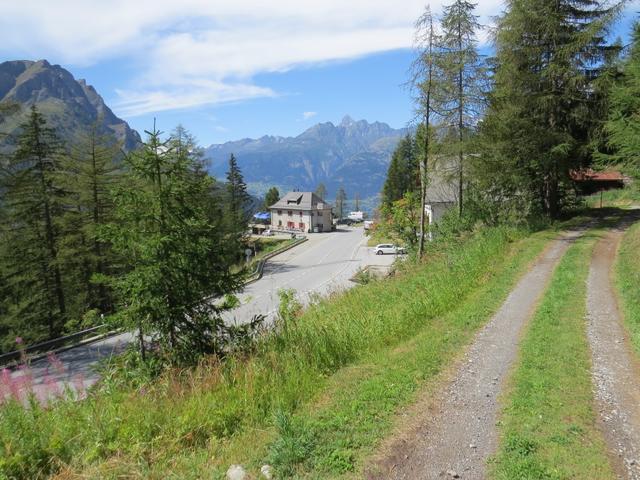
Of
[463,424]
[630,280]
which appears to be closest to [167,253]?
[463,424]

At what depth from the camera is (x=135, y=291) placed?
725 cm

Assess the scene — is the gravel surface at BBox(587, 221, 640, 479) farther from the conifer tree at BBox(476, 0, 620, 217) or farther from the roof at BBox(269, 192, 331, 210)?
the roof at BBox(269, 192, 331, 210)

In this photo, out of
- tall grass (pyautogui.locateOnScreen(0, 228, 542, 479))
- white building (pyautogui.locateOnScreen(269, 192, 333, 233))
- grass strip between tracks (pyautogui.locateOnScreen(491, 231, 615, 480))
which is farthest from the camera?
white building (pyautogui.locateOnScreen(269, 192, 333, 233))

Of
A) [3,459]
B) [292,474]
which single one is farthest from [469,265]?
[3,459]

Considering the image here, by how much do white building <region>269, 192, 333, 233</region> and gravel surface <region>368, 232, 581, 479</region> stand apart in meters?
78.0

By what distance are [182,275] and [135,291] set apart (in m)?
0.82

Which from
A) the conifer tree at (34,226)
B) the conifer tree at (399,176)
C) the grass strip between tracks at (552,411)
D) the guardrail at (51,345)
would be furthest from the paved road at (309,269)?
the grass strip between tracks at (552,411)

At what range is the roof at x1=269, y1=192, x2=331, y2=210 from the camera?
87.1 m

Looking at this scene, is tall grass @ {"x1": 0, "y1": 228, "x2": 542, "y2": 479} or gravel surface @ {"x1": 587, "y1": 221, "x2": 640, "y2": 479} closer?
tall grass @ {"x1": 0, "y1": 228, "x2": 542, "y2": 479}

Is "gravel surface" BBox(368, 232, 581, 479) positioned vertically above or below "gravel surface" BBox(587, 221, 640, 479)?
above

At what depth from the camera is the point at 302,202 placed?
88875mm

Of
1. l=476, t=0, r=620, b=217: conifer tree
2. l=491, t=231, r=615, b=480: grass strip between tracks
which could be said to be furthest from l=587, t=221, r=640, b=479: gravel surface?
l=476, t=0, r=620, b=217: conifer tree

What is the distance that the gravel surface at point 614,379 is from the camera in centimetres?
475

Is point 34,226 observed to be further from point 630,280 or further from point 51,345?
point 630,280
